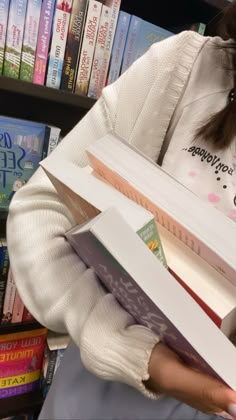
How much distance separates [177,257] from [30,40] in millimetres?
786

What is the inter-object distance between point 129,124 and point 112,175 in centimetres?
18

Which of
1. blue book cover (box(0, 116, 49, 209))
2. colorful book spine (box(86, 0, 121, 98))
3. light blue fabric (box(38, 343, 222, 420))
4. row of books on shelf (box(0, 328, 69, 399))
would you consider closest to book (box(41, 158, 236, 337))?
light blue fabric (box(38, 343, 222, 420))

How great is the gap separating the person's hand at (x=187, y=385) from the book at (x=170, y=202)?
0.07m

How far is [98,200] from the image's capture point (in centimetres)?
30

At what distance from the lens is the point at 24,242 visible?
450 mm

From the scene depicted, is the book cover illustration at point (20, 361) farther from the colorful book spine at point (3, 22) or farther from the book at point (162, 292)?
the book at point (162, 292)

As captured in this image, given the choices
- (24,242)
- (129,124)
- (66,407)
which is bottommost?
(66,407)

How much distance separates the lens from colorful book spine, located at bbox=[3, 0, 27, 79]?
900mm

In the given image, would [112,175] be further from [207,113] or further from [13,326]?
[13,326]

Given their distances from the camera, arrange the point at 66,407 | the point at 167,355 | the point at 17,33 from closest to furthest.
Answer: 1. the point at 167,355
2. the point at 66,407
3. the point at 17,33

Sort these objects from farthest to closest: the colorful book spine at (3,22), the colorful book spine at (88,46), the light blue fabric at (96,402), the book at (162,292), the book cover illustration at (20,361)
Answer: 1. the book cover illustration at (20,361)
2. the colorful book spine at (88,46)
3. the colorful book spine at (3,22)
4. the light blue fabric at (96,402)
5. the book at (162,292)

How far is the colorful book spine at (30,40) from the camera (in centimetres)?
92

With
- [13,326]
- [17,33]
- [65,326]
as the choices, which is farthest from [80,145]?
[13,326]

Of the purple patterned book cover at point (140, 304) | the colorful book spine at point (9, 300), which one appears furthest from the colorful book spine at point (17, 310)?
the purple patterned book cover at point (140, 304)
